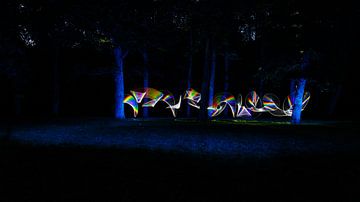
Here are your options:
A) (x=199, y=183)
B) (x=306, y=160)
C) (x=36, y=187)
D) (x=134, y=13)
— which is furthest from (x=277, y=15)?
(x=36, y=187)

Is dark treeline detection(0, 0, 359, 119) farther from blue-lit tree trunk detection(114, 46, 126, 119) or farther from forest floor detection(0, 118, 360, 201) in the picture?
forest floor detection(0, 118, 360, 201)

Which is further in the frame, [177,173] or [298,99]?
[298,99]

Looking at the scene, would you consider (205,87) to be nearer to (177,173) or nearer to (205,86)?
(205,86)

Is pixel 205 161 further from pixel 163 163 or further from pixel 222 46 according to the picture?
pixel 222 46

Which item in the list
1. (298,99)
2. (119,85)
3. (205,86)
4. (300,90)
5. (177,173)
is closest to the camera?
(177,173)

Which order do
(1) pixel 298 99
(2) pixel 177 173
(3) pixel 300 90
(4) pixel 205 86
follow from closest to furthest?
(2) pixel 177 173, (4) pixel 205 86, (3) pixel 300 90, (1) pixel 298 99

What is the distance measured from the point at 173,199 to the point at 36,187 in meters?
2.35

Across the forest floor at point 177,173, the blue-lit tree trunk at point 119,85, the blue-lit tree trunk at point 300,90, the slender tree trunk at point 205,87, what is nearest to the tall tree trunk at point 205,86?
the slender tree trunk at point 205,87

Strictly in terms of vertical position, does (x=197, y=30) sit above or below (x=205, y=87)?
above

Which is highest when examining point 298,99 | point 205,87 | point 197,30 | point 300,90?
point 197,30

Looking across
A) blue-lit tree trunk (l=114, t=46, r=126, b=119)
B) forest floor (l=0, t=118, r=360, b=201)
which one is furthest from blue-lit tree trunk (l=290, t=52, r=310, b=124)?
blue-lit tree trunk (l=114, t=46, r=126, b=119)

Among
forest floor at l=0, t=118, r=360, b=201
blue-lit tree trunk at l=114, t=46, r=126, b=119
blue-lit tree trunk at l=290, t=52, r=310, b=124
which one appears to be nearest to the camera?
forest floor at l=0, t=118, r=360, b=201

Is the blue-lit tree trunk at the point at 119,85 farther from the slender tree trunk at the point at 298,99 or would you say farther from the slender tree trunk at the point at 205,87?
the slender tree trunk at the point at 298,99

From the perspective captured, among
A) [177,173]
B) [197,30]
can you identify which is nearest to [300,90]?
[197,30]
